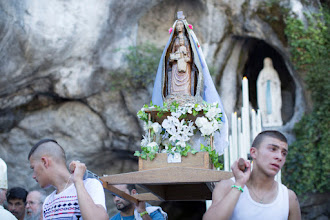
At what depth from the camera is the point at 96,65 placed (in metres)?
9.55

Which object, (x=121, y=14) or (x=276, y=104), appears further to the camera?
(x=276, y=104)

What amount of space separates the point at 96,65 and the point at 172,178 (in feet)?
21.3

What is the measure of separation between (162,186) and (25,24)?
5455mm

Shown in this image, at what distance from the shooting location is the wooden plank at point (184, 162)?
12.6 feet

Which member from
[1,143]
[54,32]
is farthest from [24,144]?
[54,32]

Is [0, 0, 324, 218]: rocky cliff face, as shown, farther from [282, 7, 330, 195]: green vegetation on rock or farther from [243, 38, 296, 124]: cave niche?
[282, 7, 330, 195]: green vegetation on rock

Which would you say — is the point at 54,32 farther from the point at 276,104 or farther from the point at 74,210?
the point at 74,210

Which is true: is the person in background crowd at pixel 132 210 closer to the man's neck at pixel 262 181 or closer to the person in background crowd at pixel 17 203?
the person in background crowd at pixel 17 203

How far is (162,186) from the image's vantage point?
4.34 meters


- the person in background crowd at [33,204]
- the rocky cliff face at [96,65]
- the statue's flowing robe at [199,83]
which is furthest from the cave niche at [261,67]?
the person in background crowd at [33,204]

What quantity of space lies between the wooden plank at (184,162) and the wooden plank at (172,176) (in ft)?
1.23

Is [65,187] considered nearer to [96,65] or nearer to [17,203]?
[17,203]

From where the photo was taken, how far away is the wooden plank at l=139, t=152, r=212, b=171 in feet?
12.6

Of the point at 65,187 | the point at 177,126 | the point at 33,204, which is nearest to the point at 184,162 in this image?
the point at 177,126
